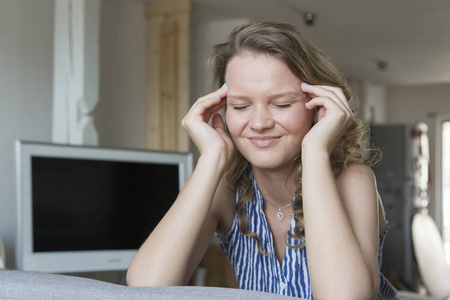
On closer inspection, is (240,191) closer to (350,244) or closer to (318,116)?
(318,116)

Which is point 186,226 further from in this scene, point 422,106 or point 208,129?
point 422,106

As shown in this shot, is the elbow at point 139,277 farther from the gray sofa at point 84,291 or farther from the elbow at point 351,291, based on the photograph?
the gray sofa at point 84,291

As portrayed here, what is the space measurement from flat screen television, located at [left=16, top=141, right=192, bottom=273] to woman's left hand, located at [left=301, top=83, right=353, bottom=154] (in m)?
1.73

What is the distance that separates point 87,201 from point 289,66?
1828 mm

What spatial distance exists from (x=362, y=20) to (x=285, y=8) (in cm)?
82

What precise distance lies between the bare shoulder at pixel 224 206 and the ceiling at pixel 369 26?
109 inches

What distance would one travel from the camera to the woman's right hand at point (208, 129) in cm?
124

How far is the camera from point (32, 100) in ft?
11.4

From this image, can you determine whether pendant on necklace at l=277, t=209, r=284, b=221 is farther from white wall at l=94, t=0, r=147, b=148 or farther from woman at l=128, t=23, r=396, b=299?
white wall at l=94, t=0, r=147, b=148

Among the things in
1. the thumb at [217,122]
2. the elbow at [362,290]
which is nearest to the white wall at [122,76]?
the thumb at [217,122]

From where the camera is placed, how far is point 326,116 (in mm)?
1141

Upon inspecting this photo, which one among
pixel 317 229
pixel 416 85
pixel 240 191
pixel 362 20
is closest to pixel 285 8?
pixel 362 20

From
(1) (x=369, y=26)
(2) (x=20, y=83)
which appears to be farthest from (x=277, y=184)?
(1) (x=369, y=26)

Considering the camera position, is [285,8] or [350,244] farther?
[285,8]
